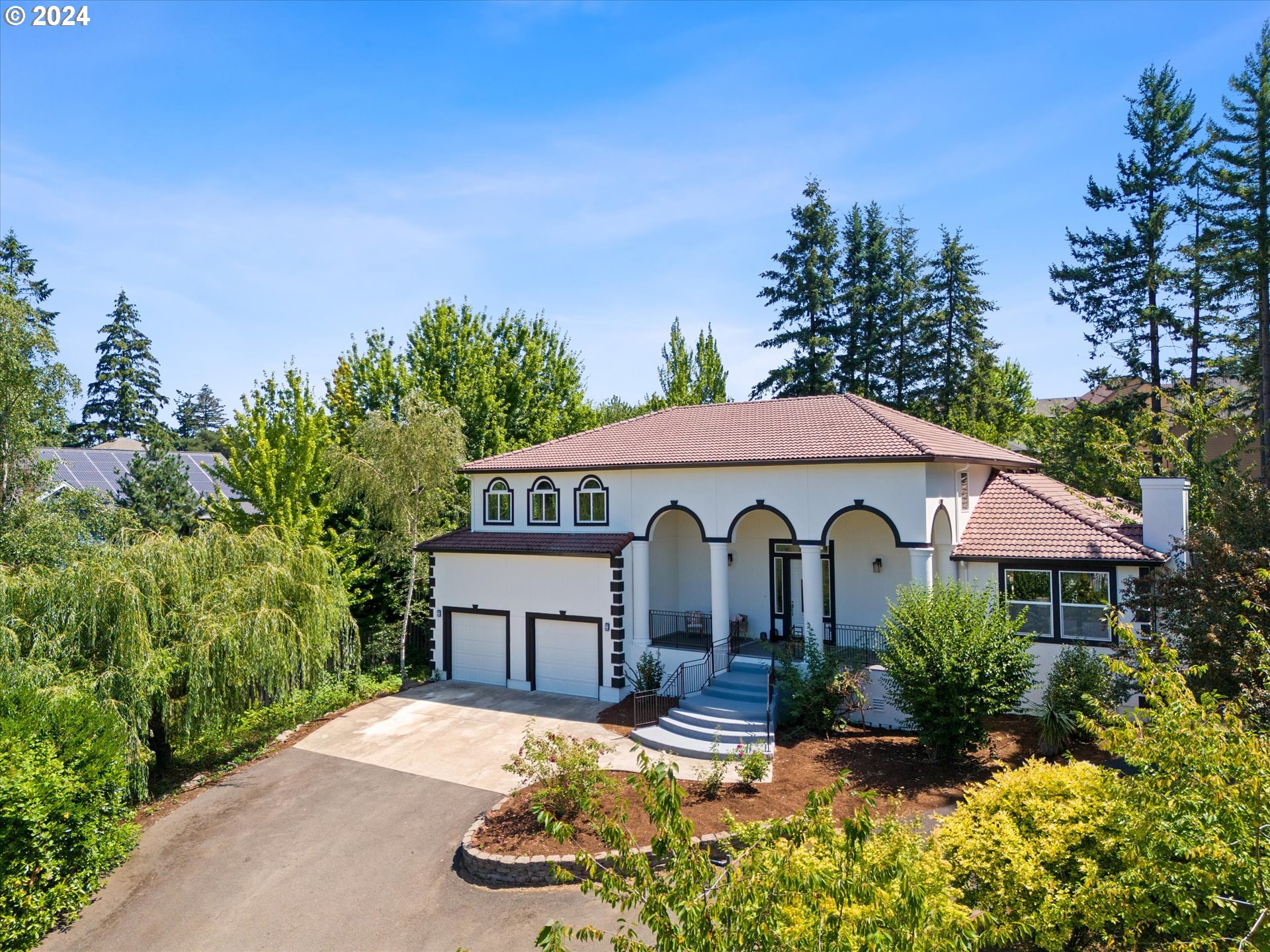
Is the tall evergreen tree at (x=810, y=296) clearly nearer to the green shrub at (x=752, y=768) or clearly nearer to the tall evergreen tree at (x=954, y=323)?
the tall evergreen tree at (x=954, y=323)

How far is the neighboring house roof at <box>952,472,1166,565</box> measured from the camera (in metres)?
15.8

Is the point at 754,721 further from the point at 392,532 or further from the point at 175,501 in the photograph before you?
the point at 175,501

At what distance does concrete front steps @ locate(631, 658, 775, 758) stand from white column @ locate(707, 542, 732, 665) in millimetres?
1009

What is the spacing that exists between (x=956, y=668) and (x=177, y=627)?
14.8m

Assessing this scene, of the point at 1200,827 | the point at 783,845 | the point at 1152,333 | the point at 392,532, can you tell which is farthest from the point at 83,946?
the point at 1152,333

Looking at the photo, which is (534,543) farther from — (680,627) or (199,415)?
(199,415)

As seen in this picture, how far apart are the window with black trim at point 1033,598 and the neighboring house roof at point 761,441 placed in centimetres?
296

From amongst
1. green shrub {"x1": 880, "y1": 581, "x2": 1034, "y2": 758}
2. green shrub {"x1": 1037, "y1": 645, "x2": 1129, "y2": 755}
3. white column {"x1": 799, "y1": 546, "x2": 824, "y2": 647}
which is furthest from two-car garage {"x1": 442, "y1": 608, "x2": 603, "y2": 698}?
green shrub {"x1": 1037, "y1": 645, "x2": 1129, "y2": 755}

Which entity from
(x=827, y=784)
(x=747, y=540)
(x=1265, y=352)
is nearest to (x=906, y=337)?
(x=1265, y=352)

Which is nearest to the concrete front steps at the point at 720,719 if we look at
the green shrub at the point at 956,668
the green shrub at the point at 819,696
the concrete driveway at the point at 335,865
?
the green shrub at the point at 819,696

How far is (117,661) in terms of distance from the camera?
13.2m

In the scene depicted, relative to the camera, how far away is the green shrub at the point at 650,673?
18.8 metres

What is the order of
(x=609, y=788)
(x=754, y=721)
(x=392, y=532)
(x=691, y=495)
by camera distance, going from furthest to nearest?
1. (x=392, y=532)
2. (x=691, y=495)
3. (x=754, y=721)
4. (x=609, y=788)

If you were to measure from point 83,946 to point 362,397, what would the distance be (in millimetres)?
20984
